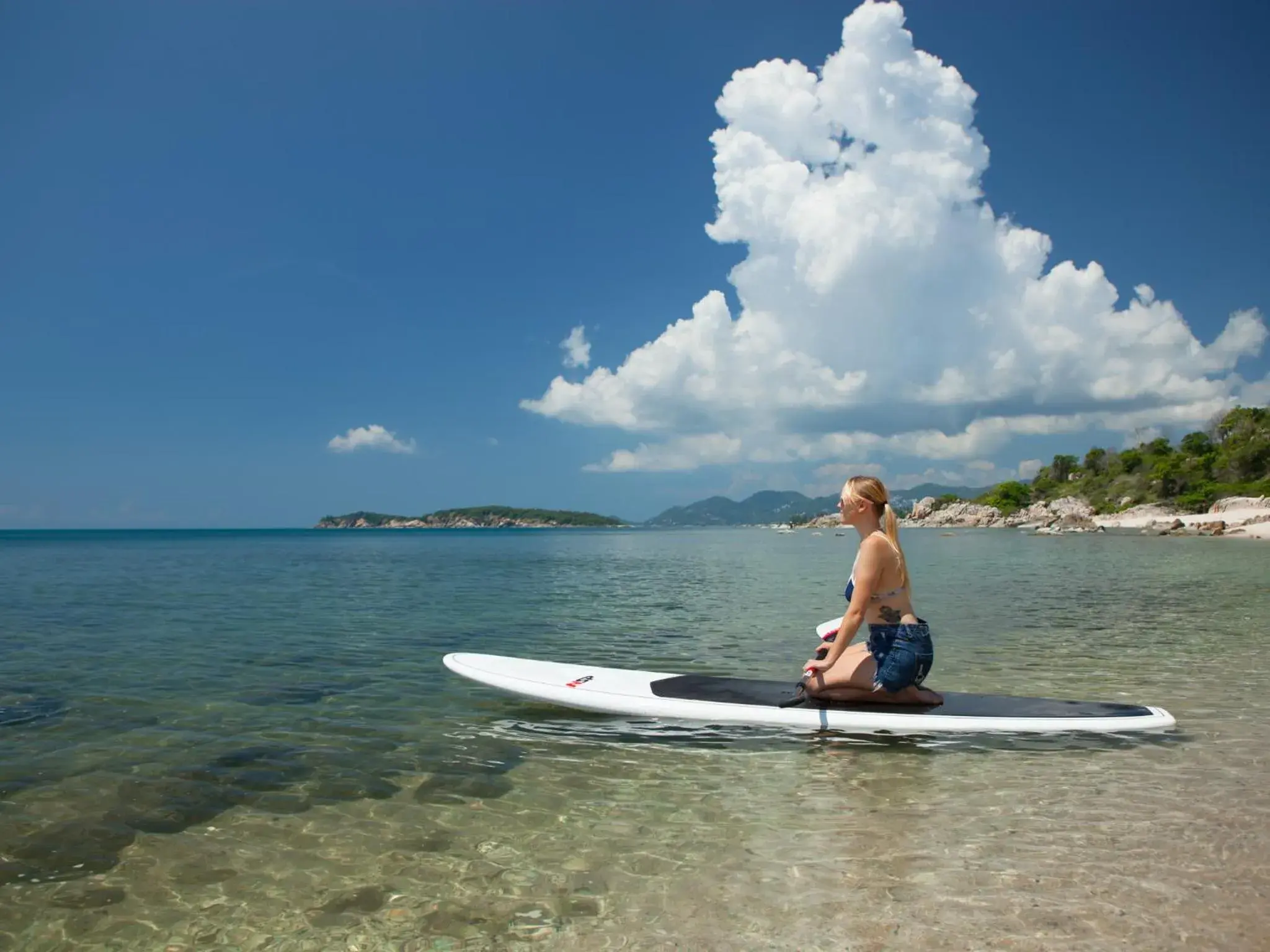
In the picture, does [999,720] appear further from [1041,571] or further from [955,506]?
[955,506]

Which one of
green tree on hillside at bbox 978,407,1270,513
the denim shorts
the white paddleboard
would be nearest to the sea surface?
the white paddleboard

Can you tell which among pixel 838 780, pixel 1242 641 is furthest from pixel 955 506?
pixel 838 780

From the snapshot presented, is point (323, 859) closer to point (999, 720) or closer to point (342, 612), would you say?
point (999, 720)

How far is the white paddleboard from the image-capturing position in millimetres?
7797

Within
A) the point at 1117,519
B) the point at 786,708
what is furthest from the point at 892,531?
the point at 1117,519

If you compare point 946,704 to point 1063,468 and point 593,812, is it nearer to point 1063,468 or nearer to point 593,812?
point 593,812

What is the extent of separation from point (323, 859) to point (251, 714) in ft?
16.8

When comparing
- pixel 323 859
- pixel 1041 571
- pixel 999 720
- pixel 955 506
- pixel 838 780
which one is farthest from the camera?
pixel 955 506

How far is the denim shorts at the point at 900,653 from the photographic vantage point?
7.56m

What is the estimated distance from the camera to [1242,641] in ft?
47.3

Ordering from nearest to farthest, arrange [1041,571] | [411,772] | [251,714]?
[411,772], [251,714], [1041,571]

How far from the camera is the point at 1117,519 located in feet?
339

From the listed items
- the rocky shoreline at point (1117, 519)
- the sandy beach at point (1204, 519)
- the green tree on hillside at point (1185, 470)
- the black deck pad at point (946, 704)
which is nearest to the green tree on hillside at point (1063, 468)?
the green tree on hillside at point (1185, 470)

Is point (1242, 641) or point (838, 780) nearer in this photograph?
point (838, 780)
